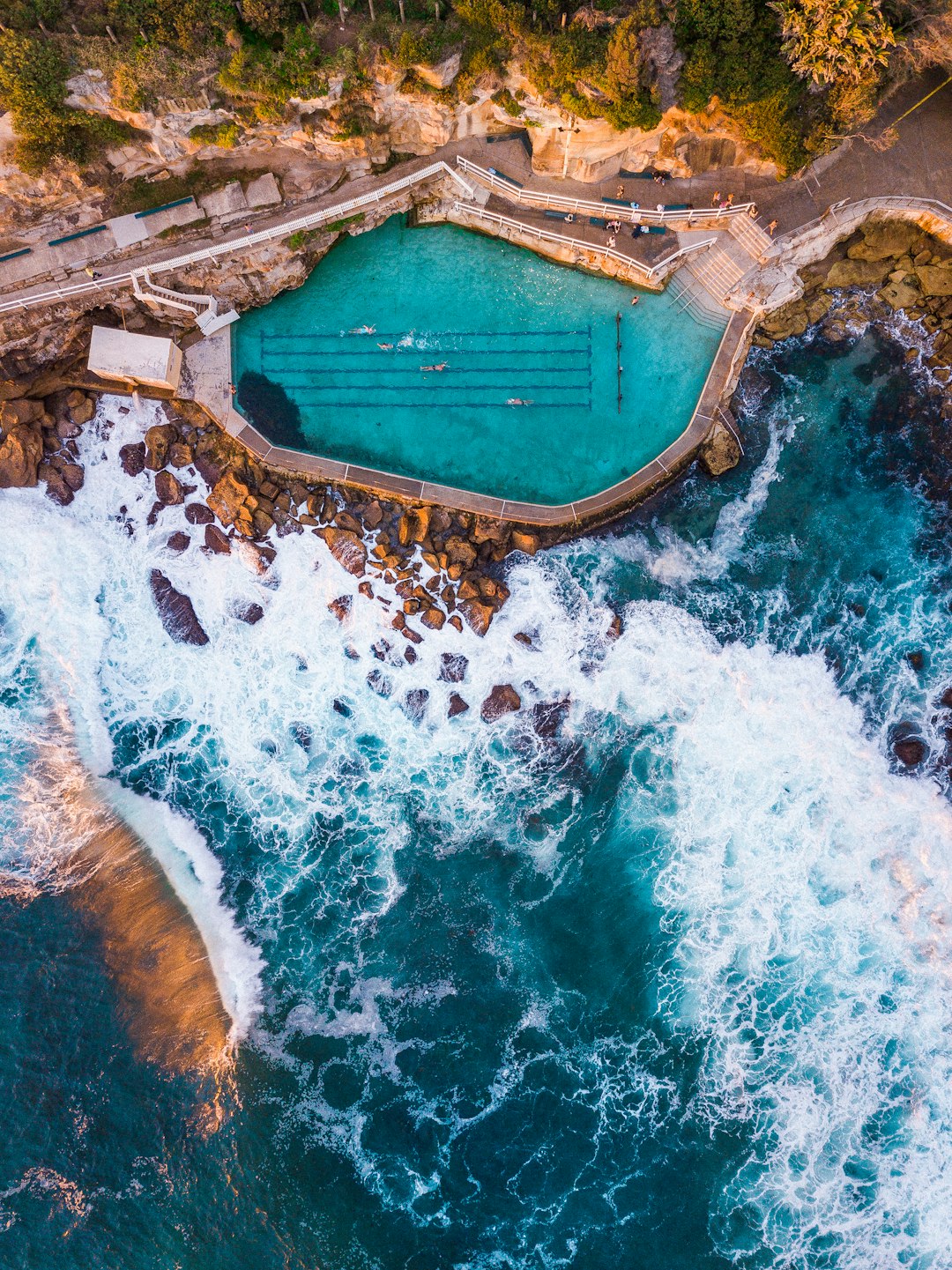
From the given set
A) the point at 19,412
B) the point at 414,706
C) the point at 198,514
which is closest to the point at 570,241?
the point at 198,514

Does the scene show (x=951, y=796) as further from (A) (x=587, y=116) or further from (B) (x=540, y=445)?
(A) (x=587, y=116)

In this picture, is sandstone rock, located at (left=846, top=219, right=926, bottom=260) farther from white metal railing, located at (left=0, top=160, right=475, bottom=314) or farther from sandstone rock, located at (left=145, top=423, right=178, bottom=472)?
sandstone rock, located at (left=145, top=423, right=178, bottom=472)

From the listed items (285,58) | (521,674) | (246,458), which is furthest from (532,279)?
(521,674)

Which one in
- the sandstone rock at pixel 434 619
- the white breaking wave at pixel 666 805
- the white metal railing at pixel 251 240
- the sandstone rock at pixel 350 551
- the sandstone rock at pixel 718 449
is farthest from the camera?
the sandstone rock at pixel 718 449

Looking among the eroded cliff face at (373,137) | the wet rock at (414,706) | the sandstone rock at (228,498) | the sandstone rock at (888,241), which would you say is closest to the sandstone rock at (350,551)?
the sandstone rock at (228,498)

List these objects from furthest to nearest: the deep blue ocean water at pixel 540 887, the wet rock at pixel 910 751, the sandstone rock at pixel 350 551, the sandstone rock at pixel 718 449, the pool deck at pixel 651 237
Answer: the sandstone rock at pixel 718 449
the sandstone rock at pixel 350 551
the pool deck at pixel 651 237
the wet rock at pixel 910 751
the deep blue ocean water at pixel 540 887

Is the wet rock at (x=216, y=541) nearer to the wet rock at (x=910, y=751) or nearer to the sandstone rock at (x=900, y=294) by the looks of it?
the wet rock at (x=910, y=751)
